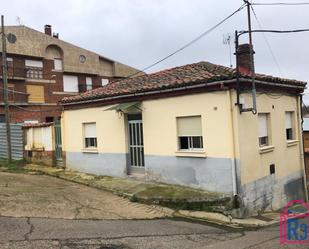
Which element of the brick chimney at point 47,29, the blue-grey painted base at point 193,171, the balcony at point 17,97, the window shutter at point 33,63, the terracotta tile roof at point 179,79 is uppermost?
the brick chimney at point 47,29

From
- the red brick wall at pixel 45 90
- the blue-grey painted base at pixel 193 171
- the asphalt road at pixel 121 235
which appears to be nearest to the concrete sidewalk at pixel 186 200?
the blue-grey painted base at pixel 193 171

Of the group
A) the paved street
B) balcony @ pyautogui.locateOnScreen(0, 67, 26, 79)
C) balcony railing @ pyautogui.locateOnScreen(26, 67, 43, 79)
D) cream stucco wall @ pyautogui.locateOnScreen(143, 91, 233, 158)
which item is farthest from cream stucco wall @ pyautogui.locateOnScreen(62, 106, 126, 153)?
balcony railing @ pyautogui.locateOnScreen(26, 67, 43, 79)

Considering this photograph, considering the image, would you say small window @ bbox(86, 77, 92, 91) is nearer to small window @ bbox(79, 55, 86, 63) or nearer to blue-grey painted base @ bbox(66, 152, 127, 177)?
small window @ bbox(79, 55, 86, 63)

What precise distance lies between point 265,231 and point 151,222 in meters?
2.80

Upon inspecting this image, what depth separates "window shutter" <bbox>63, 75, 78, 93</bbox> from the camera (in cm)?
3897

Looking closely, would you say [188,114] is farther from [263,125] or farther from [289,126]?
[289,126]

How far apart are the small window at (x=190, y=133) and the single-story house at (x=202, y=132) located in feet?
0.10

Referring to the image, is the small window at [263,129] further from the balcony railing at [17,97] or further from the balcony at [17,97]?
the balcony railing at [17,97]

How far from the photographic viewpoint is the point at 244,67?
41.9ft

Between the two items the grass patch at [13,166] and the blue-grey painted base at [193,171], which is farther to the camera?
the grass patch at [13,166]

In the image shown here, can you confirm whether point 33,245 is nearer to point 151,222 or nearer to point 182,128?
point 151,222

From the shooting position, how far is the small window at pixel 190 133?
37.5 feet

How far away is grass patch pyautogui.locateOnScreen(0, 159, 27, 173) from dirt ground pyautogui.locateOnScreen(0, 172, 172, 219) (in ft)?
11.4

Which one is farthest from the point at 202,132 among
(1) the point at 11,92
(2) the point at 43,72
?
(2) the point at 43,72
